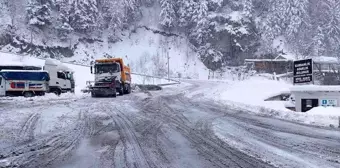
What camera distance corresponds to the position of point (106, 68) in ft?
98.4

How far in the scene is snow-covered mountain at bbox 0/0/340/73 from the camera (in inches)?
2405

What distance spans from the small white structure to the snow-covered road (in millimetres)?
5096

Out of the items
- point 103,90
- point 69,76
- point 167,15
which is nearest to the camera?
point 103,90

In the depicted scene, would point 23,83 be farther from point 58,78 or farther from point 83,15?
point 83,15

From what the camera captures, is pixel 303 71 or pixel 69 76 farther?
pixel 69 76

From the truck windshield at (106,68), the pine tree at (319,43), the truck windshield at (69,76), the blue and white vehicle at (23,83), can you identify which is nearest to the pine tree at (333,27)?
the pine tree at (319,43)

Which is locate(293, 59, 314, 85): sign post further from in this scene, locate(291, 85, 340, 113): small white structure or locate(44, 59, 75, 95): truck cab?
locate(44, 59, 75, 95): truck cab

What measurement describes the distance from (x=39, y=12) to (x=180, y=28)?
3174 centimetres

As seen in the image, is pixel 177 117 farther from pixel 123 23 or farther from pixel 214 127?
pixel 123 23

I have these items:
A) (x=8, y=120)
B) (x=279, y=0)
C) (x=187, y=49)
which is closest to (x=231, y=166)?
(x=8, y=120)

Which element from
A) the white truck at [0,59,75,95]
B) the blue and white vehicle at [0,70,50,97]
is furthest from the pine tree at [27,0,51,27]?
the blue and white vehicle at [0,70,50,97]

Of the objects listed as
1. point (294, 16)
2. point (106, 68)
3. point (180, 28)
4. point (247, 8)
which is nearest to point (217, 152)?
point (106, 68)

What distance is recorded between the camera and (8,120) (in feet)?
40.3

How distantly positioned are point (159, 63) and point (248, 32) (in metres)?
21.4
